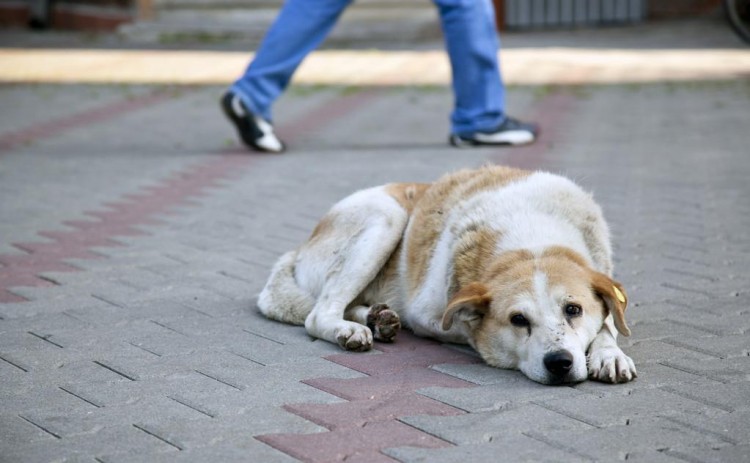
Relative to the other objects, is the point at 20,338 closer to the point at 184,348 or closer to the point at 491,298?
the point at 184,348

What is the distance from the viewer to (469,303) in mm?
3910

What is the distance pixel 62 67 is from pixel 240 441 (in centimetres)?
1135

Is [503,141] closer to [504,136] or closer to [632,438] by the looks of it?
[504,136]

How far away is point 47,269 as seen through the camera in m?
5.52

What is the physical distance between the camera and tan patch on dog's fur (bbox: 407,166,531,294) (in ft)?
14.7

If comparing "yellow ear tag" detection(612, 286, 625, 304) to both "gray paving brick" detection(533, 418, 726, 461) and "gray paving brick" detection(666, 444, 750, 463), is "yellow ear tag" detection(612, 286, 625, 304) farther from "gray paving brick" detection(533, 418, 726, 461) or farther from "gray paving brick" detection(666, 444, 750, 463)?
"gray paving brick" detection(666, 444, 750, 463)

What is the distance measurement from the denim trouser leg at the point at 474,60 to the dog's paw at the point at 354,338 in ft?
13.8

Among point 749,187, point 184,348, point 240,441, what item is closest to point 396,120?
point 749,187

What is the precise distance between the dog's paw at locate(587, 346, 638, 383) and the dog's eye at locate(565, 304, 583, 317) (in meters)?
0.15

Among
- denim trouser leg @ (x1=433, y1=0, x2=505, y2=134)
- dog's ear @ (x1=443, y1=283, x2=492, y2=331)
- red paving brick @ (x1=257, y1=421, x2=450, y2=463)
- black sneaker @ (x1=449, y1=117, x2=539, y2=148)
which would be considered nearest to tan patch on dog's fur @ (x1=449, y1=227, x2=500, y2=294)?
dog's ear @ (x1=443, y1=283, x2=492, y2=331)

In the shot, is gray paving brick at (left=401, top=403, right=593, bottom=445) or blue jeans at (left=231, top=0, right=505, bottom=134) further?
blue jeans at (left=231, top=0, right=505, bottom=134)

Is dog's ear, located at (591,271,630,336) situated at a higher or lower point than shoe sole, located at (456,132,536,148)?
higher

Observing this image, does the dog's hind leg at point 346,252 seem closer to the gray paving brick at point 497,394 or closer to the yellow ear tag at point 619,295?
the gray paving brick at point 497,394

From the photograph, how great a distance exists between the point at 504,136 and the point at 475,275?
444 centimetres
